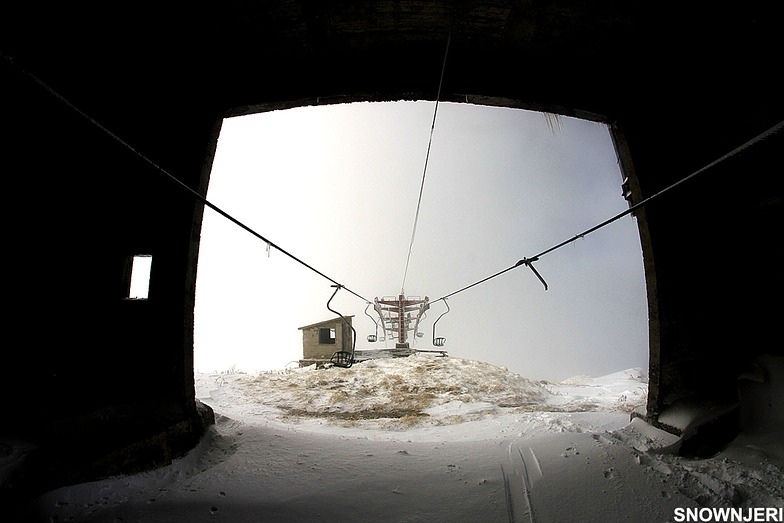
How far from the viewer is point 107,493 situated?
90.7 inches

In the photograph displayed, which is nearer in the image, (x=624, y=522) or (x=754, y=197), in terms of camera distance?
(x=624, y=522)

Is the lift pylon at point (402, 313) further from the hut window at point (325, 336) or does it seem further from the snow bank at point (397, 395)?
the snow bank at point (397, 395)

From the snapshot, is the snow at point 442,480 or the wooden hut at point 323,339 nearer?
the snow at point 442,480

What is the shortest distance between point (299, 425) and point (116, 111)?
5004mm

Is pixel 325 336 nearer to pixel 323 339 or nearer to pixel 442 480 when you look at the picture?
pixel 323 339

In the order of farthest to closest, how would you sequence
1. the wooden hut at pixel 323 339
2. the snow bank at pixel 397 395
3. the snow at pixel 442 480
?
the wooden hut at pixel 323 339
the snow bank at pixel 397 395
the snow at pixel 442 480

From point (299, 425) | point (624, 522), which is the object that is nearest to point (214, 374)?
point (299, 425)

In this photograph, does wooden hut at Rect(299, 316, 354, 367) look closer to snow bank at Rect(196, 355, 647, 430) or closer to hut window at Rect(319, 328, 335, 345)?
hut window at Rect(319, 328, 335, 345)

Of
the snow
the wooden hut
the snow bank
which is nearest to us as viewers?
the snow

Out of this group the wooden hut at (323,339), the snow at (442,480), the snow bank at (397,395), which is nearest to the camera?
the snow at (442,480)

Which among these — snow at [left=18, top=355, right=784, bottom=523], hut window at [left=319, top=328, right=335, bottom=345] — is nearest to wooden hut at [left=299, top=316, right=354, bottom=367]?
hut window at [left=319, top=328, right=335, bottom=345]

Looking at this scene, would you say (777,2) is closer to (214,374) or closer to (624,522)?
(624,522)

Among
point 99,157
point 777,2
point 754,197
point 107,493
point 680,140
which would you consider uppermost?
point 777,2

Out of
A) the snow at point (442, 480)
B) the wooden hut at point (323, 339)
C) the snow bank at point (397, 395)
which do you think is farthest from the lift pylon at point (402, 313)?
the snow at point (442, 480)
